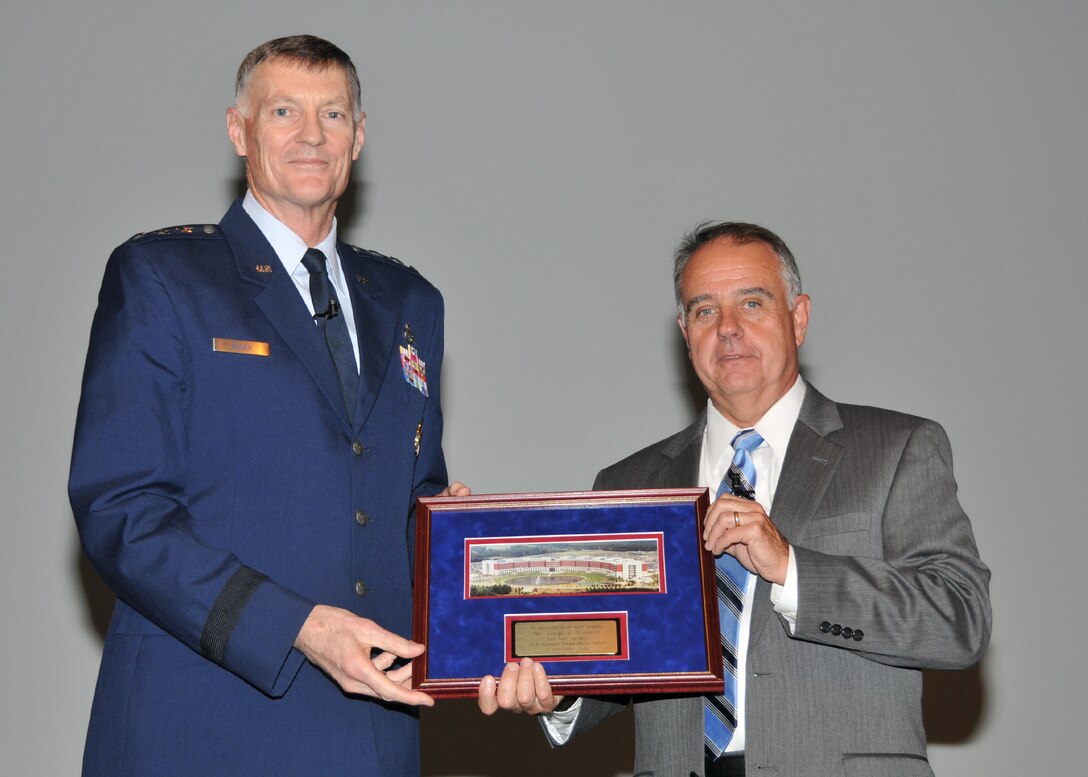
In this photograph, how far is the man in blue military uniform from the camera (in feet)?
7.41

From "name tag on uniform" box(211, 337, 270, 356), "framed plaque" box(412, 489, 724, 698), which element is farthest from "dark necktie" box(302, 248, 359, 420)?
"framed plaque" box(412, 489, 724, 698)

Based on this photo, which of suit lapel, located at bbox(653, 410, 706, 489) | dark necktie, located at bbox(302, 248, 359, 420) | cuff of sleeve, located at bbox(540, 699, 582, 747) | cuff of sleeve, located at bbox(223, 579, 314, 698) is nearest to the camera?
cuff of sleeve, located at bbox(223, 579, 314, 698)

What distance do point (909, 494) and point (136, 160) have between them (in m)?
3.06

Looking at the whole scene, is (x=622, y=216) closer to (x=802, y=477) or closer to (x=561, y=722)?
(x=802, y=477)

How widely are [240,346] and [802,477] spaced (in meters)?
1.27

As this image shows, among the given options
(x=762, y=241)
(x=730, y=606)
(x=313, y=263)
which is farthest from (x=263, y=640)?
(x=762, y=241)

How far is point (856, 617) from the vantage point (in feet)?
8.50

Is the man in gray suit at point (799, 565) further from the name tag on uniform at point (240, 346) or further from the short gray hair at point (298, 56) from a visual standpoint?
the short gray hair at point (298, 56)

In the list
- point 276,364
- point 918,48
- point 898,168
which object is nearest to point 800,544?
point 276,364

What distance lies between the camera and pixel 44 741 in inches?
169

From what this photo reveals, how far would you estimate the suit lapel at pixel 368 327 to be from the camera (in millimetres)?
2551

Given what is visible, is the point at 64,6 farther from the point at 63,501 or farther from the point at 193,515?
the point at 193,515

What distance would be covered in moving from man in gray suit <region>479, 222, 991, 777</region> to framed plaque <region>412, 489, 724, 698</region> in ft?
0.22

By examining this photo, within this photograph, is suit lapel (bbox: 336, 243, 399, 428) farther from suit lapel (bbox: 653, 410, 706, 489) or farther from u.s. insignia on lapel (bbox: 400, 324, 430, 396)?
suit lapel (bbox: 653, 410, 706, 489)
